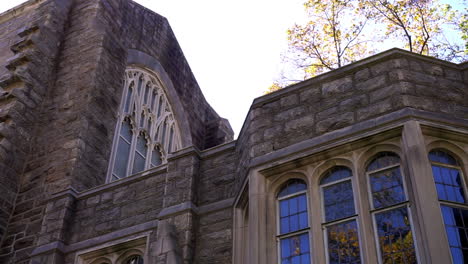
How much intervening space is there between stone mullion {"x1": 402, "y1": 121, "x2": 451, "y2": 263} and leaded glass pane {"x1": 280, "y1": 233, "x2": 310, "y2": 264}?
1.32 metres

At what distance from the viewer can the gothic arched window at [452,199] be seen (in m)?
7.67

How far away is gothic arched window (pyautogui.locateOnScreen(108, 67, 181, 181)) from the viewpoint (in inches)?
634

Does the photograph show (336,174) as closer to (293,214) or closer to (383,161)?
(383,161)

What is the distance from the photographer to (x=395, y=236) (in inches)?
312

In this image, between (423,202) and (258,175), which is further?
(258,175)

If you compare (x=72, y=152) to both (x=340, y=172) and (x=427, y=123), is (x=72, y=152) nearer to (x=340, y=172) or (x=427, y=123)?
(x=340, y=172)

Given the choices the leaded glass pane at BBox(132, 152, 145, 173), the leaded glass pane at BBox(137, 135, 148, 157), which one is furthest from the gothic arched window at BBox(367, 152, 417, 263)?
the leaded glass pane at BBox(137, 135, 148, 157)

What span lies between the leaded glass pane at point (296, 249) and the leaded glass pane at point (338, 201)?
39cm

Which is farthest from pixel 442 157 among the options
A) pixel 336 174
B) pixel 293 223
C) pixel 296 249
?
pixel 296 249

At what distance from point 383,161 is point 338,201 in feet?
2.46

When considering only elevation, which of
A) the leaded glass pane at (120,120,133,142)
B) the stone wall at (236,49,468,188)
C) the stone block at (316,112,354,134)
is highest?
the leaded glass pane at (120,120,133,142)

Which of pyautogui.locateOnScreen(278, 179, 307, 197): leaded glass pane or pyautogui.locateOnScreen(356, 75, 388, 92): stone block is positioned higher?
pyautogui.locateOnScreen(356, 75, 388, 92): stone block

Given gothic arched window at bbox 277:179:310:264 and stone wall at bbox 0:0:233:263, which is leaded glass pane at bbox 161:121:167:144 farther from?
gothic arched window at bbox 277:179:310:264

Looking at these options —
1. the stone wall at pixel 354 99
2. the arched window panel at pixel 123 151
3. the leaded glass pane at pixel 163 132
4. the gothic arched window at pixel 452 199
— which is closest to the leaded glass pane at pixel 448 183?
the gothic arched window at pixel 452 199
